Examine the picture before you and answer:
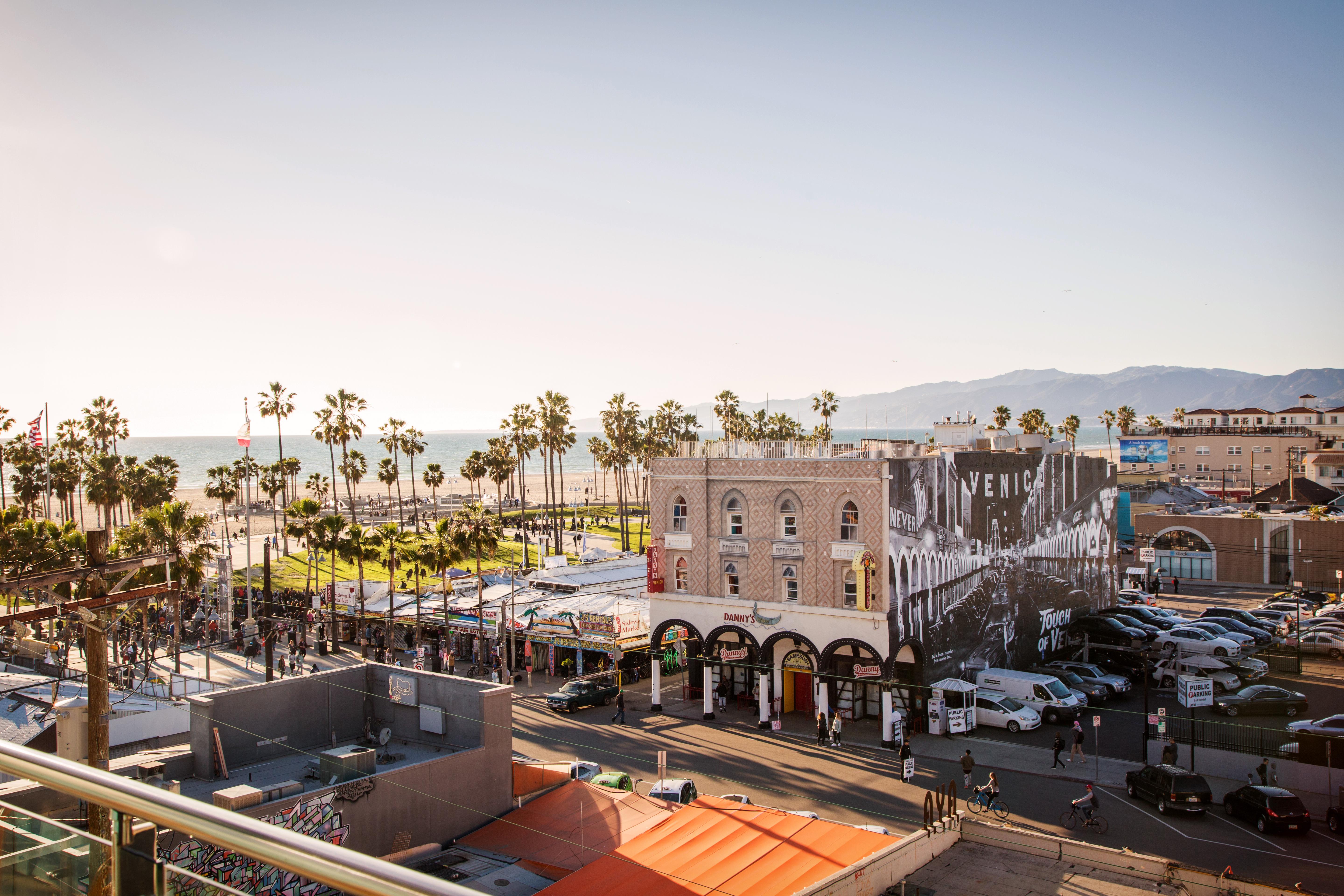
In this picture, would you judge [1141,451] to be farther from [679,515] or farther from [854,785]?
[854,785]

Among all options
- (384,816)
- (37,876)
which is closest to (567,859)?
(384,816)

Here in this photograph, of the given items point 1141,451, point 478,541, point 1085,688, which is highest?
point 1141,451

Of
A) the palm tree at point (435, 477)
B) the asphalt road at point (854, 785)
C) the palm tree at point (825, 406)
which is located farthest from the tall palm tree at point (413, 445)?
the asphalt road at point (854, 785)

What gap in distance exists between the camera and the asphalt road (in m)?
23.6

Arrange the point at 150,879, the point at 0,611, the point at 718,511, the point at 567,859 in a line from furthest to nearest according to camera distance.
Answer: the point at 0,611 → the point at 718,511 → the point at 567,859 → the point at 150,879

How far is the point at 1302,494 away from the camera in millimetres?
88688

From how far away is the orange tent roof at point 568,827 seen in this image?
19797 mm

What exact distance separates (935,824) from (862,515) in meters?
19.6

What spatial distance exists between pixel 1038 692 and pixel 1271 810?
490 inches

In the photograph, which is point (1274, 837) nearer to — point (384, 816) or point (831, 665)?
point (831, 665)

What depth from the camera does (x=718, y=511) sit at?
39.7m

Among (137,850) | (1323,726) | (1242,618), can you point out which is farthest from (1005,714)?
(137,850)

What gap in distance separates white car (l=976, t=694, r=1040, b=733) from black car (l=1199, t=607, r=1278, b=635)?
19.1 m

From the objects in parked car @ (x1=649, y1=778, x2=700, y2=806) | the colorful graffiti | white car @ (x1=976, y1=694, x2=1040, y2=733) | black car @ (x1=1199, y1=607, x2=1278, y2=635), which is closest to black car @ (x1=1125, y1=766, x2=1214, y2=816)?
white car @ (x1=976, y1=694, x2=1040, y2=733)
